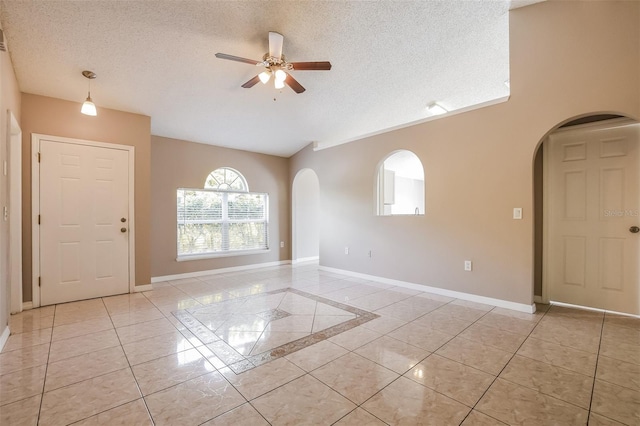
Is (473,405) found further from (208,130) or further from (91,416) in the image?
(208,130)

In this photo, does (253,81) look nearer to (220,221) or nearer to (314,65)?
(314,65)

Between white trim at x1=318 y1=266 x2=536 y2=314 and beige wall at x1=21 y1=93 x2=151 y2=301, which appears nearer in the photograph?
white trim at x1=318 y1=266 x2=536 y2=314

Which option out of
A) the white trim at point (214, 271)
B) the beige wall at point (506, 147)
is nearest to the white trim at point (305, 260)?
the white trim at point (214, 271)

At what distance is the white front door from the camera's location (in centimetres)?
311

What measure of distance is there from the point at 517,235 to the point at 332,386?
279 cm

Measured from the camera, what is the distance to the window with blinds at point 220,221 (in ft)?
17.4

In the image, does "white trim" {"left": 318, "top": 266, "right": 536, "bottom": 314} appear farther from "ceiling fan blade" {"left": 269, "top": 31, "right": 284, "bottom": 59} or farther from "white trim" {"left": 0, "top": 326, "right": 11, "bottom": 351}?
"white trim" {"left": 0, "top": 326, "right": 11, "bottom": 351}

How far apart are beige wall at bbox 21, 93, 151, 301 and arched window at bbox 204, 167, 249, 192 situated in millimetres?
1329

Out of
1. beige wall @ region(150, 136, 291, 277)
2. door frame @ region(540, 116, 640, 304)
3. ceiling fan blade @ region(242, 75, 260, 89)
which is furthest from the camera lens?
beige wall @ region(150, 136, 291, 277)

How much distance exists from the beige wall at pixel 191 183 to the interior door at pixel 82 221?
77 centimetres

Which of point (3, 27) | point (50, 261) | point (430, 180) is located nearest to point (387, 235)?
point (430, 180)

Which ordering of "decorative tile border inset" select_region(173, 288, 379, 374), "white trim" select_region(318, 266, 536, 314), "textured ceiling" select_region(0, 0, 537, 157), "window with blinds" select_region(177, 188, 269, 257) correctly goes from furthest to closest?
"window with blinds" select_region(177, 188, 269, 257) < "white trim" select_region(318, 266, 536, 314) < "textured ceiling" select_region(0, 0, 537, 157) < "decorative tile border inset" select_region(173, 288, 379, 374)

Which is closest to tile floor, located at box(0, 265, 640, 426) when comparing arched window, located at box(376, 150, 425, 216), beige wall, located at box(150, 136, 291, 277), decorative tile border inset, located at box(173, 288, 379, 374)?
decorative tile border inset, located at box(173, 288, 379, 374)

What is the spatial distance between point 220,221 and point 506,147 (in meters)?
4.89
